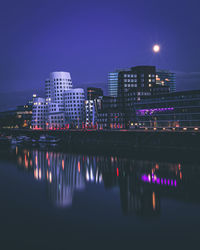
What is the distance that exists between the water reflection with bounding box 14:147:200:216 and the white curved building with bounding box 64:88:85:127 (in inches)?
3247

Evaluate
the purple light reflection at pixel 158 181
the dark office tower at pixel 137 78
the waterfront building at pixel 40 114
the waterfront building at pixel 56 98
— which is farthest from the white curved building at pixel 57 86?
the purple light reflection at pixel 158 181

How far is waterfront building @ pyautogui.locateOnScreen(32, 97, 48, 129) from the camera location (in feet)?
541

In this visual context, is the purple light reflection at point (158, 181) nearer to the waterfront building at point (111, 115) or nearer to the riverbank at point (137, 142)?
the riverbank at point (137, 142)

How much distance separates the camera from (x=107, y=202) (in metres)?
36.4

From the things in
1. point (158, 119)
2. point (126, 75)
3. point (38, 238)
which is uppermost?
point (126, 75)

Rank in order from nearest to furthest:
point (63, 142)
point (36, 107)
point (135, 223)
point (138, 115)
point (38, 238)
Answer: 1. point (38, 238)
2. point (135, 223)
3. point (138, 115)
4. point (63, 142)
5. point (36, 107)

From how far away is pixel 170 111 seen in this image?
99250 millimetres

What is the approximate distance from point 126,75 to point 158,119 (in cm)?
6124

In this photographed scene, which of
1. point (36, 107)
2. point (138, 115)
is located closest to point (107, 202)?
point (138, 115)

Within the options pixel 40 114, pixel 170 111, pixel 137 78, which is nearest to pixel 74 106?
pixel 40 114

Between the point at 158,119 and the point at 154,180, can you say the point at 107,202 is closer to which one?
the point at 154,180

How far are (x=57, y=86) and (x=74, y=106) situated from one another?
696 inches

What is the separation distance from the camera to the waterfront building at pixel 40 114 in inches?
6486

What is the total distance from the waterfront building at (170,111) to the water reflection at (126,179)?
35.1 m
